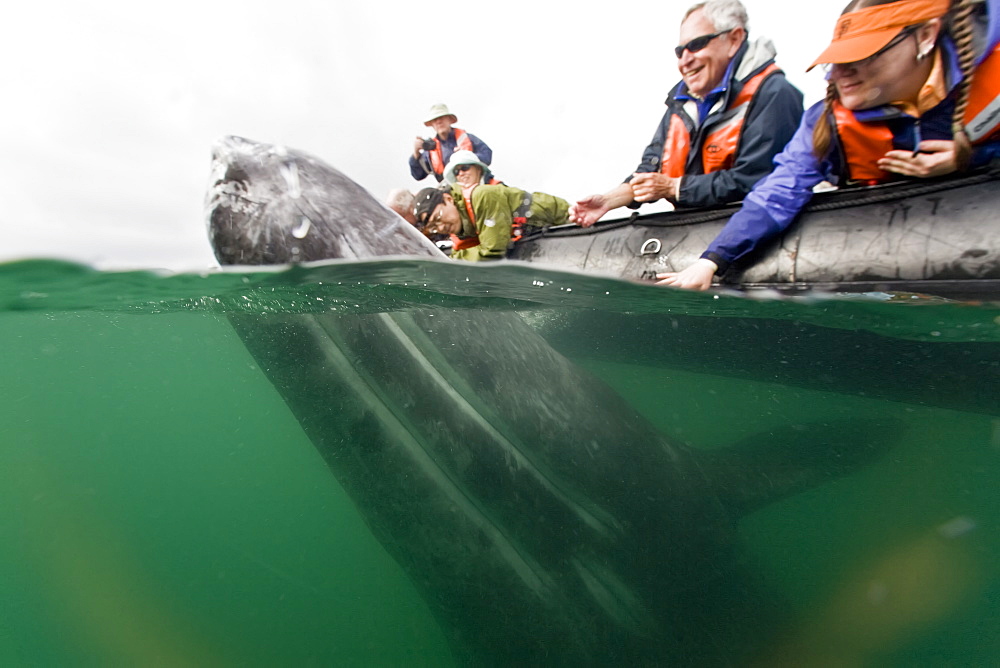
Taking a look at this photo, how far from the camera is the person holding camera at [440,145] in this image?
29.9 feet

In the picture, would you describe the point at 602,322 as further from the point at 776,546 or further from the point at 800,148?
the point at 776,546

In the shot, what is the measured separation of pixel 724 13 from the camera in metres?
4.23

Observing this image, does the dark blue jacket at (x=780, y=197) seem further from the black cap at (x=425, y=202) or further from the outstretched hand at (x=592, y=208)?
the black cap at (x=425, y=202)

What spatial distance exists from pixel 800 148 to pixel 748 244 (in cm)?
82

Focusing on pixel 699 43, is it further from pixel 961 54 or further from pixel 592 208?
pixel 961 54

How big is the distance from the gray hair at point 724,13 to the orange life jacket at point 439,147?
5223mm

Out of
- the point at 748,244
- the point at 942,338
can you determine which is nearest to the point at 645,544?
the point at 748,244

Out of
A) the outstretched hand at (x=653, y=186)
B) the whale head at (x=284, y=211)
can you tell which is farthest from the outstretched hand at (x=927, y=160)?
the whale head at (x=284, y=211)

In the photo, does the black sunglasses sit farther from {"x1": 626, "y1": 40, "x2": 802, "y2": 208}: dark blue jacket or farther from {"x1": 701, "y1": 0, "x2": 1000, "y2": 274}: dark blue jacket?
{"x1": 701, "y1": 0, "x2": 1000, "y2": 274}: dark blue jacket

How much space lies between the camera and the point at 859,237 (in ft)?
10.9

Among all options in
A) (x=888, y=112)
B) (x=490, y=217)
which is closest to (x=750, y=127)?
(x=888, y=112)

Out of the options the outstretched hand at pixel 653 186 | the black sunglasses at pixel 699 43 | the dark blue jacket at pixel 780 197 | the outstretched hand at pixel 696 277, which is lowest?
the outstretched hand at pixel 696 277

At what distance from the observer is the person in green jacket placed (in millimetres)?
5656

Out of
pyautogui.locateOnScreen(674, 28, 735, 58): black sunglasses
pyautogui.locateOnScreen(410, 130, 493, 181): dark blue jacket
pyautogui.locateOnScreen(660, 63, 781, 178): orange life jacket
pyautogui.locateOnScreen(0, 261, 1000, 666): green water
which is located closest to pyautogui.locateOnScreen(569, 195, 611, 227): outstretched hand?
pyautogui.locateOnScreen(660, 63, 781, 178): orange life jacket
